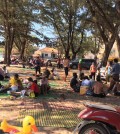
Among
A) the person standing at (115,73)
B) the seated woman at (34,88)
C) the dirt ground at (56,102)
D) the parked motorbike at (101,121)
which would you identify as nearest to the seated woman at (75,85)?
the dirt ground at (56,102)

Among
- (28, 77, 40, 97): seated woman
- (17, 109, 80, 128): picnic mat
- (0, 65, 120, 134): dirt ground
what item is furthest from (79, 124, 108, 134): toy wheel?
(28, 77, 40, 97): seated woman

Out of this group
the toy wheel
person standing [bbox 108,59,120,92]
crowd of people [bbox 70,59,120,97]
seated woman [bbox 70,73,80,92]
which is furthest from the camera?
seated woman [bbox 70,73,80,92]

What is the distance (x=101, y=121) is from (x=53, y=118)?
3.65m

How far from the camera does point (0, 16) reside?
148ft

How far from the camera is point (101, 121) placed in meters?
7.68

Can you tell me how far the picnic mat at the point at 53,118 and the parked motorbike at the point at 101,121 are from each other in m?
2.46

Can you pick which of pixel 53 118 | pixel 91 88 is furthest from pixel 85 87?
pixel 53 118

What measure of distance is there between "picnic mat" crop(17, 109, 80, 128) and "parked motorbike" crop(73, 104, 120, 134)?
2.46 metres

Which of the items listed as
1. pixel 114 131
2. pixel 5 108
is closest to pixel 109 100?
pixel 5 108

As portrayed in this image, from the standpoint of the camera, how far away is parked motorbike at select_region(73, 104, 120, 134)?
25.1 feet

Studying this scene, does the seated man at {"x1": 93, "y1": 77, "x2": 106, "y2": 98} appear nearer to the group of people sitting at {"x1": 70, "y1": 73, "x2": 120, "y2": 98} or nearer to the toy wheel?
the group of people sitting at {"x1": 70, "y1": 73, "x2": 120, "y2": 98}

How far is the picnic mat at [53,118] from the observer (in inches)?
409

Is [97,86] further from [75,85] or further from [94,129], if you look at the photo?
[94,129]

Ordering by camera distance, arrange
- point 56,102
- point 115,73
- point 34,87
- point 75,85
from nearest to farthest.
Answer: point 56,102, point 34,87, point 115,73, point 75,85
